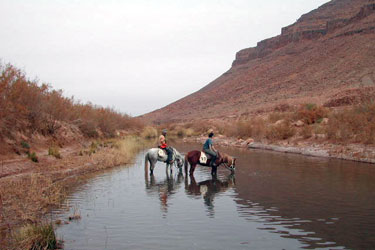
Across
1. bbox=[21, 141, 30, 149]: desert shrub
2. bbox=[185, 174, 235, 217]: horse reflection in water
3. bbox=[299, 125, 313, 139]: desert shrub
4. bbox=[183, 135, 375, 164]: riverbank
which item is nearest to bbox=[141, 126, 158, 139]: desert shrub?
bbox=[183, 135, 375, 164]: riverbank

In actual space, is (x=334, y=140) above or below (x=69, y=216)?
above

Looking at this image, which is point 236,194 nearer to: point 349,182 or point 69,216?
point 349,182

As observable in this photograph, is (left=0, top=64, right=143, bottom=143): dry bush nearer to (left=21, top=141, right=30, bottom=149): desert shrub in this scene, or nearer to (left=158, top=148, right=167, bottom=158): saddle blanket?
(left=21, top=141, right=30, bottom=149): desert shrub

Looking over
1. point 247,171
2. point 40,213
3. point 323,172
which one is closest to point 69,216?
point 40,213

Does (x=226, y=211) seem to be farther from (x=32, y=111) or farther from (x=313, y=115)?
(x=313, y=115)

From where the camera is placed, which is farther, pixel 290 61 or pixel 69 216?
Answer: pixel 290 61

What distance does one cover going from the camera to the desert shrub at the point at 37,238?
21.4 feet

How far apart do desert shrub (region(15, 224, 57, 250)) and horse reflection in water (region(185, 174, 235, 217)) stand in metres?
4.44

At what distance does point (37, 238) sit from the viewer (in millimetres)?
6664

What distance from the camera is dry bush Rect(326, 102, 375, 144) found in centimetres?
2080

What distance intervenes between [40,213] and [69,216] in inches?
36.2

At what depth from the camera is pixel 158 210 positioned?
9.66 meters

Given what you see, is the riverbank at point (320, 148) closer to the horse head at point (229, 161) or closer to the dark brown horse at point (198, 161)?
the horse head at point (229, 161)

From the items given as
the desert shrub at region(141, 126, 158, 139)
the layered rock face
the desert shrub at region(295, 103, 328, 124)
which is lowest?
the desert shrub at region(141, 126, 158, 139)
